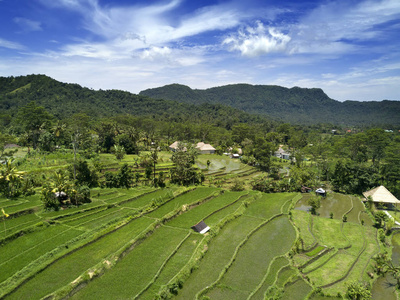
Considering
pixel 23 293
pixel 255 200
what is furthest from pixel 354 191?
pixel 23 293

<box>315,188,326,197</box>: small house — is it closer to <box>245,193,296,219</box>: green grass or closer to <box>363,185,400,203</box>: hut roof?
<box>245,193,296,219</box>: green grass

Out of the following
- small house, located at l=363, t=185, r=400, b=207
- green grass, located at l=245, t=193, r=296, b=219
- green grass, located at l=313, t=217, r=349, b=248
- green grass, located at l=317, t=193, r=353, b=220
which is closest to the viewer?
green grass, located at l=313, t=217, r=349, b=248

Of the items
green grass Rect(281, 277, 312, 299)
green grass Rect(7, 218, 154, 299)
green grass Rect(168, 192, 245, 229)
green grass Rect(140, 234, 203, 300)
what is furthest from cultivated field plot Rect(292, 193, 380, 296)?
green grass Rect(7, 218, 154, 299)

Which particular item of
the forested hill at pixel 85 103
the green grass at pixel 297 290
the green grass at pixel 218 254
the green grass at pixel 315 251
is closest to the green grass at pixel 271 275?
the green grass at pixel 297 290

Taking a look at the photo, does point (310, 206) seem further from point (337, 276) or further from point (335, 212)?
point (337, 276)

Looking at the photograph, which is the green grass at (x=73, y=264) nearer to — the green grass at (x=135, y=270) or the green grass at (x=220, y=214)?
the green grass at (x=135, y=270)

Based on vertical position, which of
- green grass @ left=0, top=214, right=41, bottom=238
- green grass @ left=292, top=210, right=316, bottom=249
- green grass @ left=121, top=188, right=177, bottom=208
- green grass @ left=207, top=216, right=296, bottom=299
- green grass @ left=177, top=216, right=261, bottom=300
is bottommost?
green grass @ left=292, top=210, right=316, bottom=249

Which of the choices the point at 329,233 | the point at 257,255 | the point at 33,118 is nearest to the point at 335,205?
the point at 329,233
